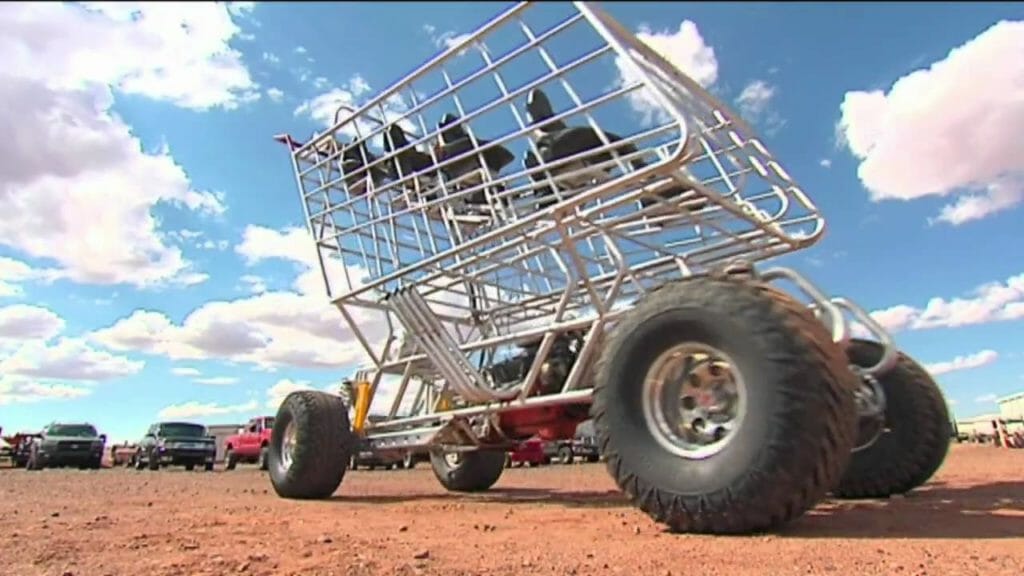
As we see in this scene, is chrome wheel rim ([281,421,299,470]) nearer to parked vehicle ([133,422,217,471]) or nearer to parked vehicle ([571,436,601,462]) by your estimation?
parked vehicle ([571,436,601,462])

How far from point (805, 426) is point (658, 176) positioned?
7.55 feet

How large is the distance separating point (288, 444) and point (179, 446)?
59.8 ft

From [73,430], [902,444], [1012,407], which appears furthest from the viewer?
[1012,407]

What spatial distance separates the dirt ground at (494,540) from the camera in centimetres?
354

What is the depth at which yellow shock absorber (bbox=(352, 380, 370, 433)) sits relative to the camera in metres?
8.86

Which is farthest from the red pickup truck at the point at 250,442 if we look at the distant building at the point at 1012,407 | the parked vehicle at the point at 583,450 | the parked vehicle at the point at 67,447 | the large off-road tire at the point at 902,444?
the distant building at the point at 1012,407

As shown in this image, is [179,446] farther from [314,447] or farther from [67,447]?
[314,447]

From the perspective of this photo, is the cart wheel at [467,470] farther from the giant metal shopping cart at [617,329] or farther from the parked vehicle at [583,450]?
the parked vehicle at [583,450]

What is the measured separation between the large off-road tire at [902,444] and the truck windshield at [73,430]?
25.7 meters

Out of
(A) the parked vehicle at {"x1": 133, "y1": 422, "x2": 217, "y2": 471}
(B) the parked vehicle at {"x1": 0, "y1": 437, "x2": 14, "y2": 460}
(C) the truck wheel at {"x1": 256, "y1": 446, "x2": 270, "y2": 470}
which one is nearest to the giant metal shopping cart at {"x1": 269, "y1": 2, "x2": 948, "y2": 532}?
(C) the truck wheel at {"x1": 256, "y1": 446, "x2": 270, "y2": 470}

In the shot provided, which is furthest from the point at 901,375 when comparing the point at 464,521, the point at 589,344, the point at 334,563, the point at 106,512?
the point at 106,512

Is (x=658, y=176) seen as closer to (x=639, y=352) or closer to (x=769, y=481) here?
(x=639, y=352)

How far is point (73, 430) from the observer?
2567cm

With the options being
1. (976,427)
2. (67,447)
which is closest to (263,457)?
(67,447)
